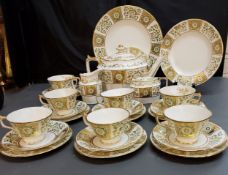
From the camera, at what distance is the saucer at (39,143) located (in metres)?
0.55

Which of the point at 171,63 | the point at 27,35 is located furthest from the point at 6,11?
the point at 171,63

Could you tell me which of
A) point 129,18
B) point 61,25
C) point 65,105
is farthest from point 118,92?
point 61,25

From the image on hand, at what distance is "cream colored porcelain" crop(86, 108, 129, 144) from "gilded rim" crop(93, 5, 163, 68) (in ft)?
1.35

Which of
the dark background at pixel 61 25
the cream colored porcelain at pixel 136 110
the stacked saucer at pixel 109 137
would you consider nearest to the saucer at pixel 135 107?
the cream colored porcelain at pixel 136 110

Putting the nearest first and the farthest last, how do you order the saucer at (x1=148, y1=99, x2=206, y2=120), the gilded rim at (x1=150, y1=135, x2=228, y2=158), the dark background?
the gilded rim at (x1=150, y1=135, x2=228, y2=158) < the saucer at (x1=148, y1=99, x2=206, y2=120) < the dark background

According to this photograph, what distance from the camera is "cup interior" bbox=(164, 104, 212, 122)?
22.0 inches

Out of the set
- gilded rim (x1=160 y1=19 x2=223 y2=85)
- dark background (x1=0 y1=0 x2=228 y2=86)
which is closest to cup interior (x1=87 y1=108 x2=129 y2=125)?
gilded rim (x1=160 y1=19 x2=223 y2=85)

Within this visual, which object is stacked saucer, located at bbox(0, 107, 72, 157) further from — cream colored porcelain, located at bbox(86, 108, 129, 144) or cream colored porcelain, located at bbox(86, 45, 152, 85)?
cream colored porcelain, located at bbox(86, 45, 152, 85)

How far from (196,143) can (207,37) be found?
481mm

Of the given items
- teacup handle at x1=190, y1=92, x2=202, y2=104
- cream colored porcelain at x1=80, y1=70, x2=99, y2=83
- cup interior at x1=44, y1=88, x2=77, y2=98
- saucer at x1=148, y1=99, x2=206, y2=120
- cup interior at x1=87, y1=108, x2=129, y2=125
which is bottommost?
saucer at x1=148, y1=99, x2=206, y2=120

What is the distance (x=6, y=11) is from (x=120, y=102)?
77cm

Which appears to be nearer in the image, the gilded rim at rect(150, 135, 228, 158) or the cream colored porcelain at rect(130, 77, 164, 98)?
the gilded rim at rect(150, 135, 228, 158)

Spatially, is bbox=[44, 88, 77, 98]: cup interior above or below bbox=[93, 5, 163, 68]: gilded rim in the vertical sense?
below

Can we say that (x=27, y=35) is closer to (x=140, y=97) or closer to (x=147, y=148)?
(x=140, y=97)
